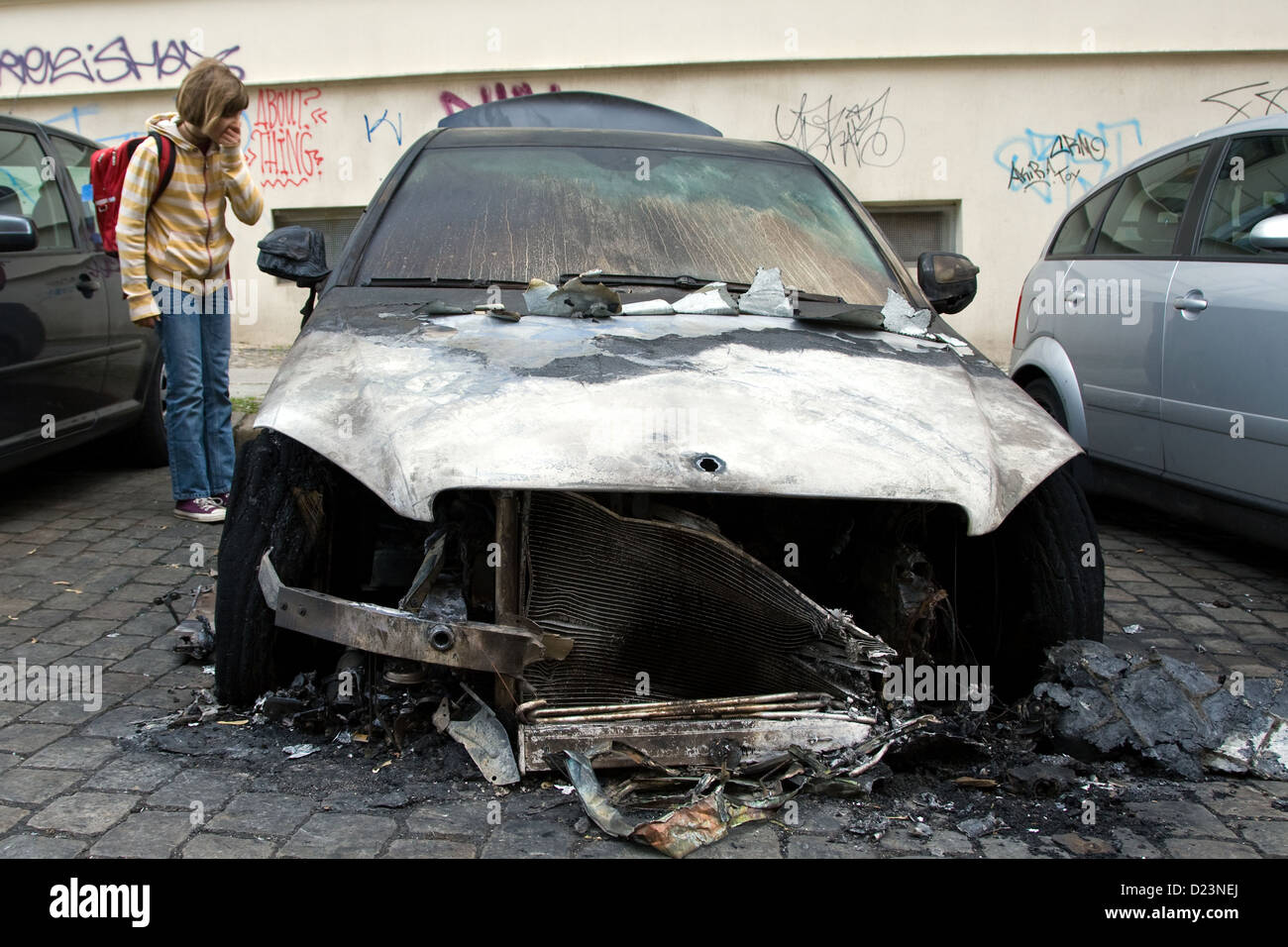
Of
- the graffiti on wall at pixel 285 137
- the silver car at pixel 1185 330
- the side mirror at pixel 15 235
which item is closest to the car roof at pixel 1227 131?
the silver car at pixel 1185 330

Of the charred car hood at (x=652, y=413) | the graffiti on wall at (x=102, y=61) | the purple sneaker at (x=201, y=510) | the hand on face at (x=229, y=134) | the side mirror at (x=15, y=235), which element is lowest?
the purple sneaker at (x=201, y=510)

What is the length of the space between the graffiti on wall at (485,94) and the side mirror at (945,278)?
6630 mm

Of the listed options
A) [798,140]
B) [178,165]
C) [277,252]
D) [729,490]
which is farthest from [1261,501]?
[798,140]

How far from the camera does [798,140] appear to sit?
975cm

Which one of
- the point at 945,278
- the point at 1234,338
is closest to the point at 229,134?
the point at 945,278

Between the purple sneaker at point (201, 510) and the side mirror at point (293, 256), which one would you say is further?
the purple sneaker at point (201, 510)

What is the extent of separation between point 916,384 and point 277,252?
1996 mm

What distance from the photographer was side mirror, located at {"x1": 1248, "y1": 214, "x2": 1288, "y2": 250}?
3720 millimetres

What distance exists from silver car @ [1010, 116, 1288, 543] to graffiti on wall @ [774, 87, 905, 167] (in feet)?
14.5

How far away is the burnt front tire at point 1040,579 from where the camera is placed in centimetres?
279

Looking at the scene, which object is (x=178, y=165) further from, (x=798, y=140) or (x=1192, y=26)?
(x=1192, y=26)

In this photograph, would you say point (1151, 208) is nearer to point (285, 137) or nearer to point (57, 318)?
point (57, 318)

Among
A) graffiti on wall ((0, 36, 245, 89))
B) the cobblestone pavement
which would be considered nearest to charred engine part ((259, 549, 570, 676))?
the cobblestone pavement

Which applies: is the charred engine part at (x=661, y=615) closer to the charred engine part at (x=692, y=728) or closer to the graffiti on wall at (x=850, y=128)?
the charred engine part at (x=692, y=728)
